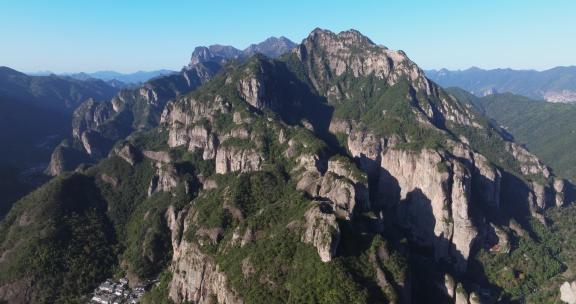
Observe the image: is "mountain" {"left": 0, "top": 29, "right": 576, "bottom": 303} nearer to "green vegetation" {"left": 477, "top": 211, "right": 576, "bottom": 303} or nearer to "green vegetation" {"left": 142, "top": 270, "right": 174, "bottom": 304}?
"green vegetation" {"left": 142, "top": 270, "right": 174, "bottom": 304}

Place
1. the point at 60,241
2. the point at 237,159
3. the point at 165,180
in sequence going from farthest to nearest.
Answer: the point at 237,159
the point at 165,180
the point at 60,241

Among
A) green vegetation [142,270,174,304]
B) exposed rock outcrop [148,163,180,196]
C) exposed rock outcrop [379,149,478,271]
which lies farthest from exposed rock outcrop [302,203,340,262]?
exposed rock outcrop [148,163,180,196]

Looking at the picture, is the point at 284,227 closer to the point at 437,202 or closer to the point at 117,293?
the point at 117,293

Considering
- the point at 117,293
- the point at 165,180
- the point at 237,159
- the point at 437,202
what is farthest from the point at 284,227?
the point at 165,180

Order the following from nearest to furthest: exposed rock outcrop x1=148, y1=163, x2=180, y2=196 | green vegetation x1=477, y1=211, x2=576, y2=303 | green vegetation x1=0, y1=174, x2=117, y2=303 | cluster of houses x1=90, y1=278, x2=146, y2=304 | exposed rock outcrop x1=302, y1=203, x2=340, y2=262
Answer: exposed rock outcrop x1=302, y1=203, x2=340, y2=262
cluster of houses x1=90, y1=278, x2=146, y2=304
green vegetation x1=0, y1=174, x2=117, y2=303
green vegetation x1=477, y1=211, x2=576, y2=303
exposed rock outcrop x1=148, y1=163, x2=180, y2=196

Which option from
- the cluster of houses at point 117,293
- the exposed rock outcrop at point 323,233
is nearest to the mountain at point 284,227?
the exposed rock outcrop at point 323,233

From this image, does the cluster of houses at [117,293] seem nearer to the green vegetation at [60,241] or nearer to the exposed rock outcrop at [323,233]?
the green vegetation at [60,241]

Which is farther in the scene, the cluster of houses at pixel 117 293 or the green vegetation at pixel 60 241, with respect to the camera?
the green vegetation at pixel 60 241
